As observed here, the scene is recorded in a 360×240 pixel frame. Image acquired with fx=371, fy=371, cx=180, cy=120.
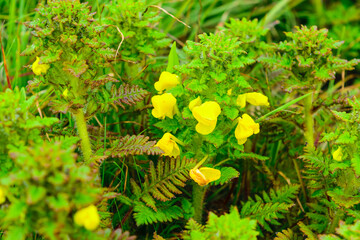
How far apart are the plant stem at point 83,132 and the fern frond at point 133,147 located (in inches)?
4.2

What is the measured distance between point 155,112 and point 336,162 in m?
0.70

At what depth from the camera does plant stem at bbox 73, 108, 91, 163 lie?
55.4 inches

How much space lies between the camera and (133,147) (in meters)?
1.34

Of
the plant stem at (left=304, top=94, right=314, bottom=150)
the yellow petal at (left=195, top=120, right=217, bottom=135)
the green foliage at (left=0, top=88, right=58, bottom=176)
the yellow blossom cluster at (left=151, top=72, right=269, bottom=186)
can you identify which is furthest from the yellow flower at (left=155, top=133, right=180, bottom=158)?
the plant stem at (left=304, top=94, right=314, bottom=150)

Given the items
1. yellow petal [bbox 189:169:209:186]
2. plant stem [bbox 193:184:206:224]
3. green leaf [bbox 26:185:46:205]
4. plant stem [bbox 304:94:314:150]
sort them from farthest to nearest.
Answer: plant stem [bbox 304:94:314:150]
plant stem [bbox 193:184:206:224]
yellow petal [bbox 189:169:209:186]
green leaf [bbox 26:185:46:205]

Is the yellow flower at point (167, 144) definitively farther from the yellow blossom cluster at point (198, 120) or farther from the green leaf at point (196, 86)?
the green leaf at point (196, 86)

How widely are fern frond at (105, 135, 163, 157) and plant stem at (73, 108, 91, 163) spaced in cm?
11

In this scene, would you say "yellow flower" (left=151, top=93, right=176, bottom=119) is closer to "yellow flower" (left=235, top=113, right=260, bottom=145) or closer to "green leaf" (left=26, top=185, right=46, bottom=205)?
"yellow flower" (left=235, top=113, right=260, bottom=145)

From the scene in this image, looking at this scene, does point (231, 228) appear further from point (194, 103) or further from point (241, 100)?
point (241, 100)

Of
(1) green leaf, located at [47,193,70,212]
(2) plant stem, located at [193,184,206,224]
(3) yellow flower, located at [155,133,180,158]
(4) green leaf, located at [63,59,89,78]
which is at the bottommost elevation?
(2) plant stem, located at [193,184,206,224]

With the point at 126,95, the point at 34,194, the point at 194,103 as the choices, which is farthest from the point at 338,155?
the point at 34,194

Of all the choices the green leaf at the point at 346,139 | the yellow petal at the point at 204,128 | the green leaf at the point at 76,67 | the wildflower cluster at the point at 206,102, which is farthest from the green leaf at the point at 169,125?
the green leaf at the point at 346,139

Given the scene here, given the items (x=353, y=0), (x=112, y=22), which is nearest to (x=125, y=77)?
(x=112, y=22)

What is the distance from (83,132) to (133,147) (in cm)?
22
